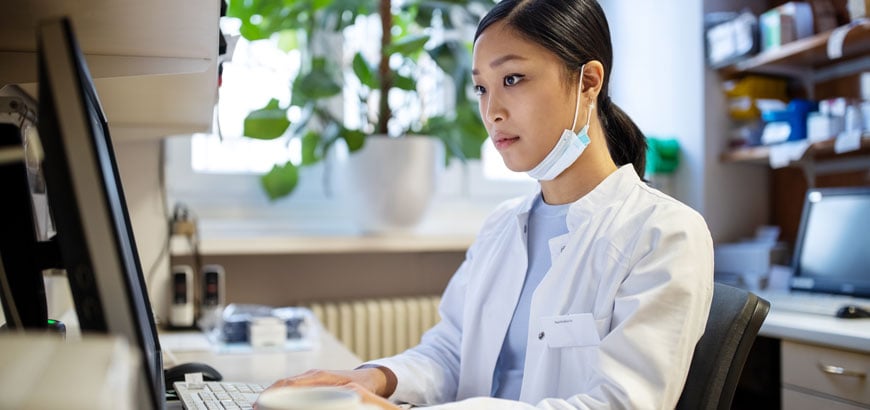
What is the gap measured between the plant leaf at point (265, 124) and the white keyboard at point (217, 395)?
1311mm

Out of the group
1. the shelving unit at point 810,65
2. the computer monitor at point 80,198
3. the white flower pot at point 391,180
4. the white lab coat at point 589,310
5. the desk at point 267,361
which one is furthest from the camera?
the white flower pot at point 391,180

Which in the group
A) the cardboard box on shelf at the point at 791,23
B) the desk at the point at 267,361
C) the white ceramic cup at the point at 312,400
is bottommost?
the desk at the point at 267,361

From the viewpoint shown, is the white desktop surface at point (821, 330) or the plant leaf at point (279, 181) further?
the plant leaf at point (279, 181)

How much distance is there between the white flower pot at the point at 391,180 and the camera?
2.47 meters

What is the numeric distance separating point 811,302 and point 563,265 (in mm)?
1279

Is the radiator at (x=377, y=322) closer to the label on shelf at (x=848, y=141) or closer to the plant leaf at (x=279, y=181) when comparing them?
the plant leaf at (x=279, y=181)

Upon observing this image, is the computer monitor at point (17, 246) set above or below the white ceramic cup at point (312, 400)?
above

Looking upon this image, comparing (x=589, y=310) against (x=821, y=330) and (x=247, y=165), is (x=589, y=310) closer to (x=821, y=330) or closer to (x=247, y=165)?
(x=821, y=330)

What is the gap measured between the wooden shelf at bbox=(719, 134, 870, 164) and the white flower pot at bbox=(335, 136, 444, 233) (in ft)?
3.56

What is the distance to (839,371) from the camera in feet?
5.32

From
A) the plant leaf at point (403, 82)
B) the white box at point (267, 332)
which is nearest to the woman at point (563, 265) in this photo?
the white box at point (267, 332)

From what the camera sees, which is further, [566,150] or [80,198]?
[566,150]

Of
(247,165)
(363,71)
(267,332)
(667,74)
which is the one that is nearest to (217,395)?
(267,332)

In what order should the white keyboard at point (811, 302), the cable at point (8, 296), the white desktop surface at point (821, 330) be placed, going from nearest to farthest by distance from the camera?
the cable at point (8, 296) < the white desktop surface at point (821, 330) < the white keyboard at point (811, 302)
